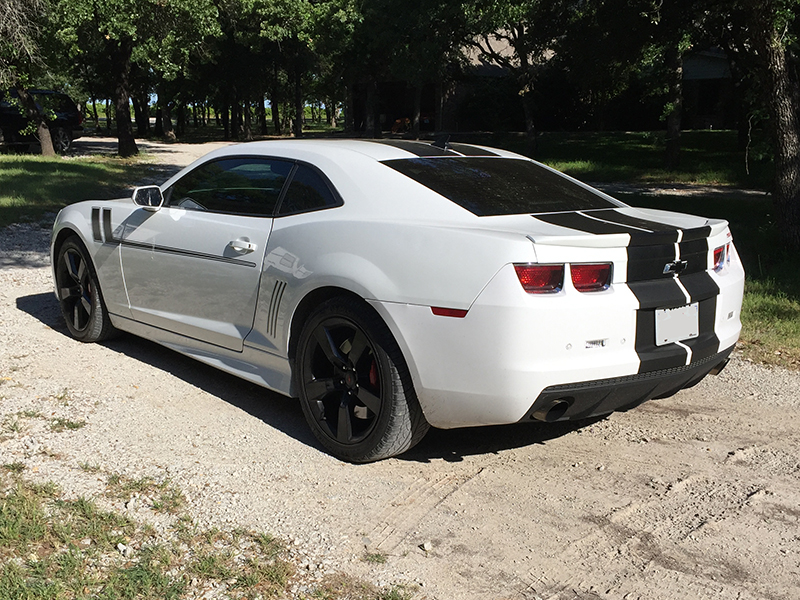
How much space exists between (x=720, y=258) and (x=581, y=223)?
0.83m

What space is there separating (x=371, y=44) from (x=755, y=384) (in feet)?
95.8

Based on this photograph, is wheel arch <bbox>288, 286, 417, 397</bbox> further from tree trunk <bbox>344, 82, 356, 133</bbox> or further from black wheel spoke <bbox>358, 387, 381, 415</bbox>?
tree trunk <bbox>344, 82, 356, 133</bbox>

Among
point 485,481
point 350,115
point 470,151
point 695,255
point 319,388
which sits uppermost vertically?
point 350,115

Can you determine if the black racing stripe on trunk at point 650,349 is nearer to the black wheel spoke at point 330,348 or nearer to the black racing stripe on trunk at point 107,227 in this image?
the black wheel spoke at point 330,348

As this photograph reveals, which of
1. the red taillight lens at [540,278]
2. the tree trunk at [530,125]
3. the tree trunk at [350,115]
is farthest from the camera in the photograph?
the tree trunk at [350,115]

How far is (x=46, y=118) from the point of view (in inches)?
1003

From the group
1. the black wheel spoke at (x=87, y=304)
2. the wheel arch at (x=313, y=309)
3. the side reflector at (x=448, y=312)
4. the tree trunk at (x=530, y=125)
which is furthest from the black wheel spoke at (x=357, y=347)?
the tree trunk at (x=530, y=125)

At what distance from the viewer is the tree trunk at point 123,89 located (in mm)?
25141

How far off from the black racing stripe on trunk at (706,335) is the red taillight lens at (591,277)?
0.61 meters

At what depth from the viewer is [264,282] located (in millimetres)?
4441

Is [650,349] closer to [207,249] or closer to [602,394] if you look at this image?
[602,394]

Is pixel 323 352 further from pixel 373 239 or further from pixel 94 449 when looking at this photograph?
pixel 94 449

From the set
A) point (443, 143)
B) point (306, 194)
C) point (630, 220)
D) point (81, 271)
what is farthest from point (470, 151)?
point (81, 271)

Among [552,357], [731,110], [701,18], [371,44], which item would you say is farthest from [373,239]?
[731,110]
